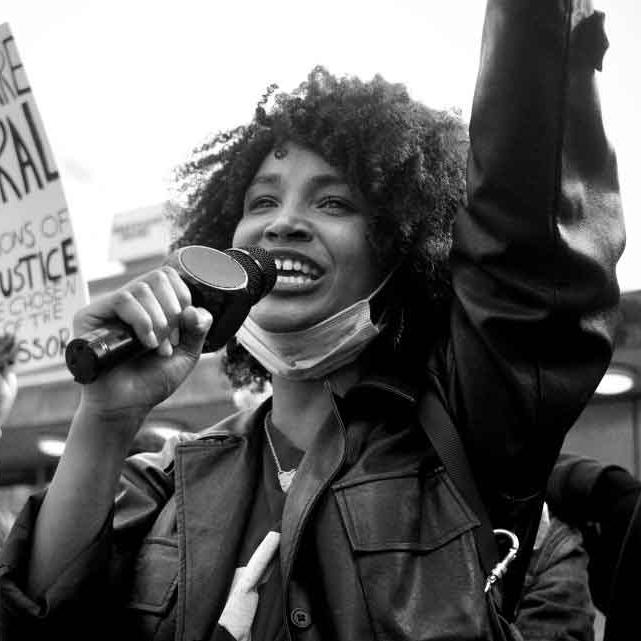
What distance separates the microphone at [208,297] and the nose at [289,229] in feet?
0.65

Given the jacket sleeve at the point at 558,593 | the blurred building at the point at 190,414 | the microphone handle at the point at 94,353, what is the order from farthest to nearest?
the blurred building at the point at 190,414 → the jacket sleeve at the point at 558,593 → the microphone handle at the point at 94,353

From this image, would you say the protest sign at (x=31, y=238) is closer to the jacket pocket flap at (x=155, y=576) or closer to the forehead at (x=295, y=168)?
the forehead at (x=295, y=168)

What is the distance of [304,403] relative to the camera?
221 cm

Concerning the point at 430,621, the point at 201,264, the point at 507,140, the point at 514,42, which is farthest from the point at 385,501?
the point at 514,42

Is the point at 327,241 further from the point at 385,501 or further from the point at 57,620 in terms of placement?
the point at 57,620

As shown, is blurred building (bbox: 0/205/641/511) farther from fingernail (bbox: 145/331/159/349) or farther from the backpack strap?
fingernail (bbox: 145/331/159/349)

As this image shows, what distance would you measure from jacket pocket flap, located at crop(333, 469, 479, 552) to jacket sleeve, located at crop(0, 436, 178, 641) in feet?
1.51

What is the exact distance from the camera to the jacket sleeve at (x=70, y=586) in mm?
1822

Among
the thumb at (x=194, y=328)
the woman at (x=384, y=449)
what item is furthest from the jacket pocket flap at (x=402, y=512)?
the thumb at (x=194, y=328)

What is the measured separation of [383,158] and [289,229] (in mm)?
358

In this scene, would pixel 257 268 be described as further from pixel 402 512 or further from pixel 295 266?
pixel 402 512

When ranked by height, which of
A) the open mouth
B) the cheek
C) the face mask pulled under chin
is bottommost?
the face mask pulled under chin

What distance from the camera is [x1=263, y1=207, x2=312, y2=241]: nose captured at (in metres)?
2.21

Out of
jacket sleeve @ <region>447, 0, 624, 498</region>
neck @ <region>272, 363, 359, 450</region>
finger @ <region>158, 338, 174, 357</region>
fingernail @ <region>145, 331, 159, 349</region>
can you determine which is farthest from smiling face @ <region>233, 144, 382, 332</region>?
fingernail @ <region>145, 331, 159, 349</region>
